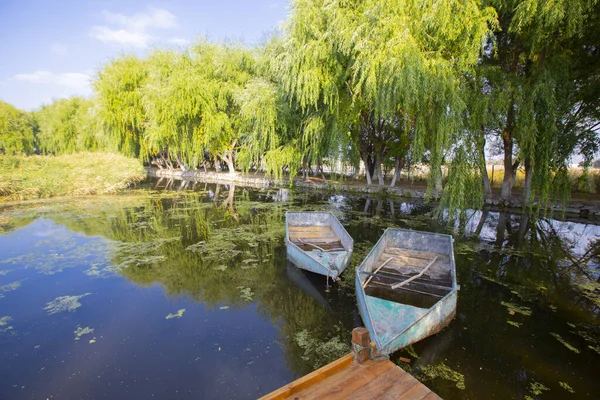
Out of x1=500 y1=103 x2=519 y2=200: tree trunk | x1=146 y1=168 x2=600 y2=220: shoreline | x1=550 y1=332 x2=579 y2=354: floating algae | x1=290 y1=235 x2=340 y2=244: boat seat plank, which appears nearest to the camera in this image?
x1=550 y1=332 x2=579 y2=354: floating algae

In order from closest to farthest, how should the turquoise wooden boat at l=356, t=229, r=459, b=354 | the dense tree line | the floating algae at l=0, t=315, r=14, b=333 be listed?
the turquoise wooden boat at l=356, t=229, r=459, b=354
the floating algae at l=0, t=315, r=14, b=333
the dense tree line

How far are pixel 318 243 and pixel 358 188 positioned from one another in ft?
33.0

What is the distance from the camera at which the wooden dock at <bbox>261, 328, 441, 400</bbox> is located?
2340 mm

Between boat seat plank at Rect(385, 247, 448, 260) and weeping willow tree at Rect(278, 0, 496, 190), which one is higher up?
weeping willow tree at Rect(278, 0, 496, 190)

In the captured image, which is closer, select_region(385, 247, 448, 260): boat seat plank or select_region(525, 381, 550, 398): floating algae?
select_region(525, 381, 550, 398): floating algae

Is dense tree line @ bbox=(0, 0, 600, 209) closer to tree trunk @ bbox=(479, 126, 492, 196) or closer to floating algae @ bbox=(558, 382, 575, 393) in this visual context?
tree trunk @ bbox=(479, 126, 492, 196)

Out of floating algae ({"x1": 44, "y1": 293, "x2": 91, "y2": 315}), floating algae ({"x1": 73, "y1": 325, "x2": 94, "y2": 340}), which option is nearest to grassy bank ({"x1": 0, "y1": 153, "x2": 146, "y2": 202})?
floating algae ({"x1": 44, "y1": 293, "x2": 91, "y2": 315})

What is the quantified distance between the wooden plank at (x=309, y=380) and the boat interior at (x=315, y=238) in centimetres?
352

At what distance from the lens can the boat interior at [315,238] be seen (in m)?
6.47

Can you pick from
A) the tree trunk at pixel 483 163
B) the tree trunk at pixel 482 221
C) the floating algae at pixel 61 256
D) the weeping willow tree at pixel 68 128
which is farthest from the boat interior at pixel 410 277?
the weeping willow tree at pixel 68 128

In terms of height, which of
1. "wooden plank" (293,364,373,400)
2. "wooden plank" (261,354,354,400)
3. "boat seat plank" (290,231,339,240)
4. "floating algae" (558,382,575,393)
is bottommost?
"floating algae" (558,382,575,393)

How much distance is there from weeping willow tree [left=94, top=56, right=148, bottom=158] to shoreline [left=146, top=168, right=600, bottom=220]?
559 centimetres

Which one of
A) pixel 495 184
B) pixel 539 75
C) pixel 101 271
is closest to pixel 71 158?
pixel 101 271

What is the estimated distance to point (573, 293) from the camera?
525 centimetres
